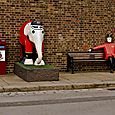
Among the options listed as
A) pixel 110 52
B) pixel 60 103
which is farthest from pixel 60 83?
pixel 110 52

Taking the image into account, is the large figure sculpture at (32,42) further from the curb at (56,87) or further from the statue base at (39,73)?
the curb at (56,87)

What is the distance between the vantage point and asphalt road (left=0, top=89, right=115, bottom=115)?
652cm

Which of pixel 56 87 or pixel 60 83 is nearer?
pixel 56 87

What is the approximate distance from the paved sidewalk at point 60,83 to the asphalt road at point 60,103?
0.29 m

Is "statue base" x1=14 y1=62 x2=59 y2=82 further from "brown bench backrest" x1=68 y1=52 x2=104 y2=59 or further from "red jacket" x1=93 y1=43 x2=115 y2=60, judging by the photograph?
"red jacket" x1=93 y1=43 x2=115 y2=60

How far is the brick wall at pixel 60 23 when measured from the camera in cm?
1206

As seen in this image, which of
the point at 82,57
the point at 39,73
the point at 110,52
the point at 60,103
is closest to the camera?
the point at 60,103

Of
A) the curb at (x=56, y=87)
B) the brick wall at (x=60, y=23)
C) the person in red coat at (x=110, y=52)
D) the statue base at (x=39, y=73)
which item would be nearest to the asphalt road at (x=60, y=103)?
the curb at (x=56, y=87)

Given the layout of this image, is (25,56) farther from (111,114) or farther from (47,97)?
(111,114)

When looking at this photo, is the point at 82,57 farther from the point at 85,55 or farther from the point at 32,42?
the point at 32,42

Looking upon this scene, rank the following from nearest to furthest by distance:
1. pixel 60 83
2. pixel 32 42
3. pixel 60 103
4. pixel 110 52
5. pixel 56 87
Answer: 1. pixel 60 103
2. pixel 56 87
3. pixel 60 83
4. pixel 32 42
5. pixel 110 52

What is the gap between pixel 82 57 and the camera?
12445 millimetres

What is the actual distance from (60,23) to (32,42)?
2.18 metres

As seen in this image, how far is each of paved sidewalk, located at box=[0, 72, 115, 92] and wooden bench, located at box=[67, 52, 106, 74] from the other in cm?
132
